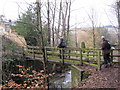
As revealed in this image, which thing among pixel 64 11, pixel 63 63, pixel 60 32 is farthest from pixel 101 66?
pixel 64 11

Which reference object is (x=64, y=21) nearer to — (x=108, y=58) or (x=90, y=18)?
(x=90, y=18)

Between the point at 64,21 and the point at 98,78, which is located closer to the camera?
the point at 98,78

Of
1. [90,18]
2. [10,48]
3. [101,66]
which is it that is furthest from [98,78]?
[90,18]

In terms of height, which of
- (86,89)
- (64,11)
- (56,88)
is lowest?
(56,88)

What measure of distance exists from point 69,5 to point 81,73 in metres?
10.4

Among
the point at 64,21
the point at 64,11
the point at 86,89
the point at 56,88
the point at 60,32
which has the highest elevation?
the point at 64,11

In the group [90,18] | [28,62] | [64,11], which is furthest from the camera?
[90,18]

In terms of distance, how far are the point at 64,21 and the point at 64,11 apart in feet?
4.40

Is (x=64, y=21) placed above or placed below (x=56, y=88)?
above

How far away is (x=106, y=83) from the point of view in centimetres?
453

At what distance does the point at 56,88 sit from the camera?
8.47m

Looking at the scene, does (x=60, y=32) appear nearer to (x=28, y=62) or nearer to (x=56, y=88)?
(x=28, y=62)

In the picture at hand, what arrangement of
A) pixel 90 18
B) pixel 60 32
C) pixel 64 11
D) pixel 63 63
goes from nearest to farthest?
pixel 63 63 < pixel 60 32 < pixel 64 11 < pixel 90 18

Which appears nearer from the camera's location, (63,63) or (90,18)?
(63,63)
